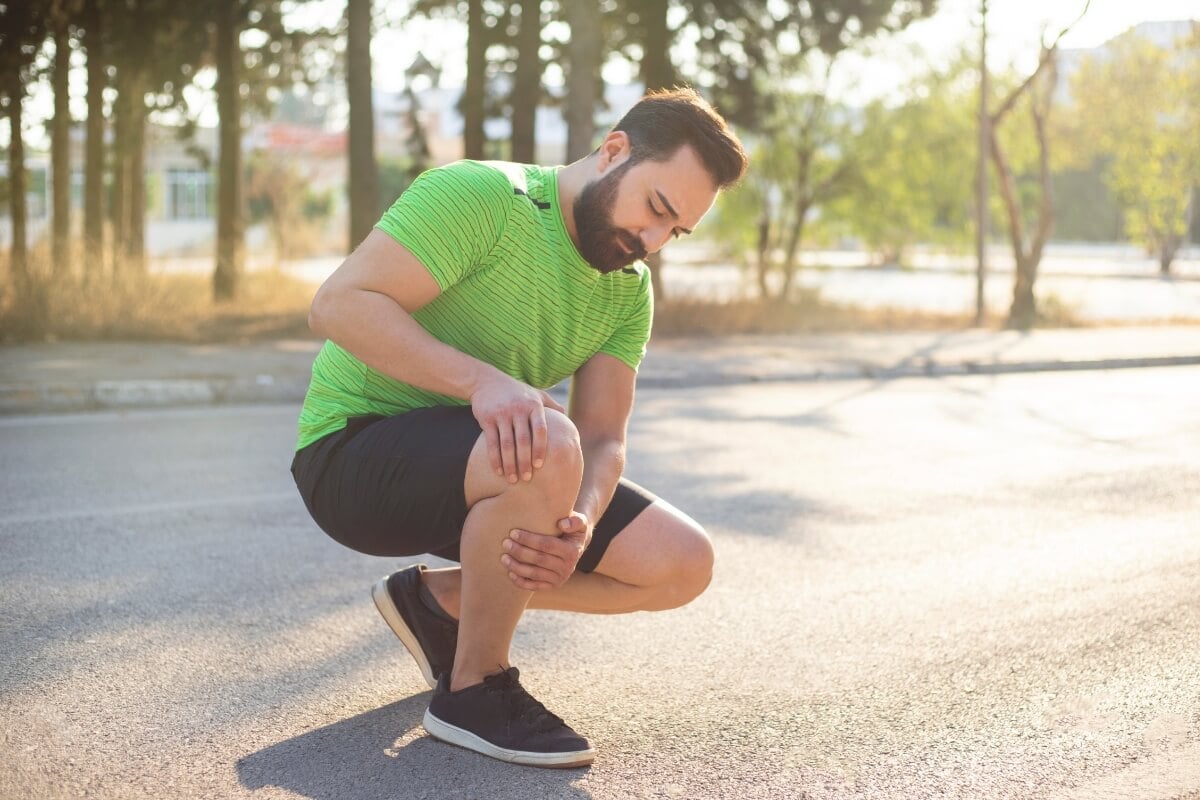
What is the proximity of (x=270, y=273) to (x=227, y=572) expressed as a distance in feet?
51.8

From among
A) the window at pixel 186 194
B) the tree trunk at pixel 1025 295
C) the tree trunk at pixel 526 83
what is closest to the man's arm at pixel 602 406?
the tree trunk at pixel 526 83

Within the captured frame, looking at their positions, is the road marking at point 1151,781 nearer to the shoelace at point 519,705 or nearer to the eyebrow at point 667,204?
the shoelace at point 519,705

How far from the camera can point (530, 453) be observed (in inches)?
124

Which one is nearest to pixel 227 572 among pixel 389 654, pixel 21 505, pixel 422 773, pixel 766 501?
pixel 389 654

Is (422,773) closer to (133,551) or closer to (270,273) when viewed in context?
(133,551)

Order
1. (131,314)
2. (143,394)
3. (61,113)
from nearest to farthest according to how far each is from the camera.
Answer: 1. (143,394)
2. (131,314)
3. (61,113)

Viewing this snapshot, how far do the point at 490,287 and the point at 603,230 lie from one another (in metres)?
0.31

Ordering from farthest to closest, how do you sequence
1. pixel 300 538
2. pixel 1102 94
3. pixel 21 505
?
pixel 1102 94 → pixel 21 505 → pixel 300 538

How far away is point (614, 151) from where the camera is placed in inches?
132

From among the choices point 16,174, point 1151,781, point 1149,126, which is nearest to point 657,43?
point 16,174

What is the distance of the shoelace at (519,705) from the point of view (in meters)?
3.39

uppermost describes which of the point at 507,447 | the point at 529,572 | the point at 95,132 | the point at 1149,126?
the point at 1149,126

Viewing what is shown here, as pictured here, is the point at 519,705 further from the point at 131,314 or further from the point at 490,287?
the point at 131,314

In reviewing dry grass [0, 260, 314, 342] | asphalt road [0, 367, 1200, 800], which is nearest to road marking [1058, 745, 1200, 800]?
asphalt road [0, 367, 1200, 800]
